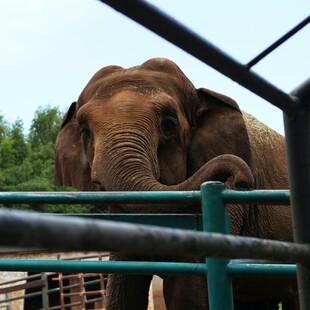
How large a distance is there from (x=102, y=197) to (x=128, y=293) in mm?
2502

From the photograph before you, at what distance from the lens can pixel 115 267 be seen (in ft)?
8.30

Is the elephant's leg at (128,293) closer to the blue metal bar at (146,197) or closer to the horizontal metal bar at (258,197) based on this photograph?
the blue metal bar at (146,197)

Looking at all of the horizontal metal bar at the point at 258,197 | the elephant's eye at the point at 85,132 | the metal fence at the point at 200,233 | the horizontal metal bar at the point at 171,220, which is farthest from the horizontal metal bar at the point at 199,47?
the elephant's eye at the point at 85,132

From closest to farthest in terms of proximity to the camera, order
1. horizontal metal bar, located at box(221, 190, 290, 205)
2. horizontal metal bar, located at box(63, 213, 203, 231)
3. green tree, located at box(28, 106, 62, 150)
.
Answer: horizontal metal bar, located at box(221, 190, 290, 205), horizontal metal bar, located at box(63, 213, 203, 231), green tree, located at box(28, 106, 62, 150)

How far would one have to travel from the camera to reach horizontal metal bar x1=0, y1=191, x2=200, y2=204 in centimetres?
249

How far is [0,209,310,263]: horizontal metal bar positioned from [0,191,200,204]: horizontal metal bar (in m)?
1.51

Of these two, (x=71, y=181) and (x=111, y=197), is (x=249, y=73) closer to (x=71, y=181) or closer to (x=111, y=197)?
(x=111, y=197)

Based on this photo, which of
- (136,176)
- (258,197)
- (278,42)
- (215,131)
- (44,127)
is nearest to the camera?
(278,42)

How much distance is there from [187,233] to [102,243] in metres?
0.12

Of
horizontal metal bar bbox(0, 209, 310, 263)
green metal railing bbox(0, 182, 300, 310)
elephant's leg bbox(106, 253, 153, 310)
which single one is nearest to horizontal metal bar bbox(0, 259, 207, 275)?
green metal railing bbox(0, 182, 300, 310)

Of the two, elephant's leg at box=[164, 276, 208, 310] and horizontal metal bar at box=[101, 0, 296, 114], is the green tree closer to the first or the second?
elephant's leg at box=[164, 276, 208, 310]

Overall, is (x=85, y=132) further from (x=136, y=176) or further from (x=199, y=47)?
(x=199, y=47)

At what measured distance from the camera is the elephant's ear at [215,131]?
5.96 metres

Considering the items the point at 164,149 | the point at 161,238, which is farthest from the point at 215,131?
the point at 161,238
